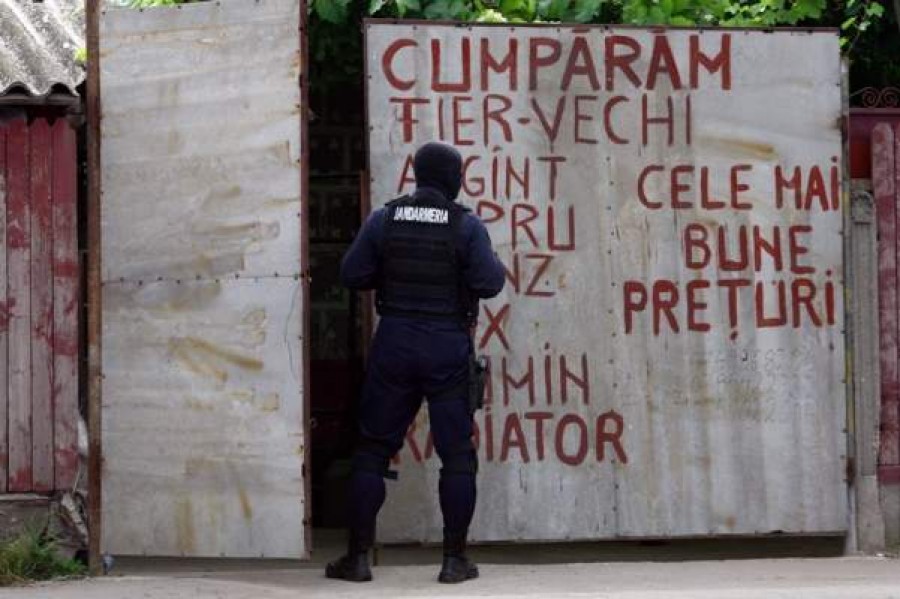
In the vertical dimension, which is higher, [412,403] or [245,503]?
[412,403]

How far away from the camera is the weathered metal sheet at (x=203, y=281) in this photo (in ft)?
23.2

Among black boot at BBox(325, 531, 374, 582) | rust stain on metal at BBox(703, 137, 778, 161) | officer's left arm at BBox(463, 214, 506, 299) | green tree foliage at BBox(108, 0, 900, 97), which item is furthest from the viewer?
green tree foliage at BBox(108, 0, 900, 97)

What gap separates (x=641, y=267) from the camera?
7.62 meters

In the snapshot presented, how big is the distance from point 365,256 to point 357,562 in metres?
1.31

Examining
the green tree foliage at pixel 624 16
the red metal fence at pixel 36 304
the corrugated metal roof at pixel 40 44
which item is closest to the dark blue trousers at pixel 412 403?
the red metal fence at pixel 36 304

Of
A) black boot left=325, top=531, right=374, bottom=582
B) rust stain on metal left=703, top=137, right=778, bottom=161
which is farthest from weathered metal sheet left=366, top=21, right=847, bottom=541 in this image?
black boot left=325, top=531, right=374, bottom=582

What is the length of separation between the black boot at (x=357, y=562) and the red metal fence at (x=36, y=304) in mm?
→ 1361

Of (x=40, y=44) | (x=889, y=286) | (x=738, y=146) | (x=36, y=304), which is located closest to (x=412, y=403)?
(x=36, y=304)

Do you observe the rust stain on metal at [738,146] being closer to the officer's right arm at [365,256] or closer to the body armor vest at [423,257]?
the body armor vest at [423,257]

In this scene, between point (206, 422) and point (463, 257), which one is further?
point (206, 422)

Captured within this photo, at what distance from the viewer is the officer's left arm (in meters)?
6.87

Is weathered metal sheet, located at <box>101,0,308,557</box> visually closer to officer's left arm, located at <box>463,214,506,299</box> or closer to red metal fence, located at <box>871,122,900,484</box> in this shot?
officer's left arm, located at <box>463,214,506,299</box>

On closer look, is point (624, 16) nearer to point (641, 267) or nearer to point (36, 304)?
point (641, 267)

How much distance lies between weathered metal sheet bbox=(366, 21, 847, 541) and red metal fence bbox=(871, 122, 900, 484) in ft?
0.81
